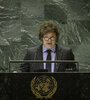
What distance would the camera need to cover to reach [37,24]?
17.7 ft

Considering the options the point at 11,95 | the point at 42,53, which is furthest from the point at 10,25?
the point at 11,95

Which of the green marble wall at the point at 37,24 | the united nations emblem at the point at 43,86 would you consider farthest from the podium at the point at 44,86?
the green marble wall at the point at 37,24

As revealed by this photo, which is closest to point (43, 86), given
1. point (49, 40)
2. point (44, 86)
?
point (44, 86)

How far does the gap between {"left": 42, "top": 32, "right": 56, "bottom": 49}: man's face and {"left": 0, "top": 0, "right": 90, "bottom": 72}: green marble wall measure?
211 centimetres

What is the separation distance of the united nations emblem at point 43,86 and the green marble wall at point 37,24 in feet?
11.0

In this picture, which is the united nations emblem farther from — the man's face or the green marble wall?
the green marble wall

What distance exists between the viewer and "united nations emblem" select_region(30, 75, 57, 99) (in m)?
2.07

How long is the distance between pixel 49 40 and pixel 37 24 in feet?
7.10

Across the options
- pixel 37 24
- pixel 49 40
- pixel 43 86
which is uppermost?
pixel 37 24

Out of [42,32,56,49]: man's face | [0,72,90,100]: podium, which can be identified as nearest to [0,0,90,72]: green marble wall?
[42,32,56,49]: man's face

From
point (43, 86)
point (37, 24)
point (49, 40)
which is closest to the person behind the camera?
point (43, 86)

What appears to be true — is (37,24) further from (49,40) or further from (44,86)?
(44,86)

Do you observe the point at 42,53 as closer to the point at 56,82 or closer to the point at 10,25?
the point at 56,82

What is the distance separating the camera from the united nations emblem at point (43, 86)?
6.81 ft
